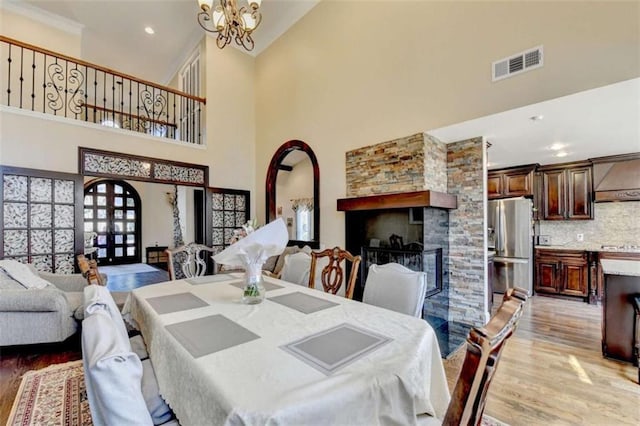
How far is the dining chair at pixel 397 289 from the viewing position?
1.79 meters

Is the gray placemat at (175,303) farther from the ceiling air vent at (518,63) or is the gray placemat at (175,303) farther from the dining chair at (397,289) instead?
the ceiling air vent at (518,63)

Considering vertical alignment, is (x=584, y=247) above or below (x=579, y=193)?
below

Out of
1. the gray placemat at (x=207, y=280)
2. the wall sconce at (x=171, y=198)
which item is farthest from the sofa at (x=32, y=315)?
the wall sconce at (x=171, y=198)

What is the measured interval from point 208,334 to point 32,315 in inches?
106

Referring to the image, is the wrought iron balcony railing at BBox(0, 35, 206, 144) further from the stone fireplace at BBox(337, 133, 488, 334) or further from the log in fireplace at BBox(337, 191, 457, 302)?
the stone fireplace at BBox(337, 133, 488, 334)

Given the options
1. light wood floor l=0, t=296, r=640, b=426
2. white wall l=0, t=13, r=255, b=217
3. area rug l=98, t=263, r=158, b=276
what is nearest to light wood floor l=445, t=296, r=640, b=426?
light wood floor l=0, t=296, r=640, b=426

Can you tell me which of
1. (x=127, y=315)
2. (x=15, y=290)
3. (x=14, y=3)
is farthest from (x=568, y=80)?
(x=14, y=3)

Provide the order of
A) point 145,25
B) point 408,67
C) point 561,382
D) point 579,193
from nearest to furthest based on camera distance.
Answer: point 561,382
point 408,67
point 579,193
point 145,25

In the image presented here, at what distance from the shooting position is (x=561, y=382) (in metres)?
2.27

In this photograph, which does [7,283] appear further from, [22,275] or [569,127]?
[569,127]

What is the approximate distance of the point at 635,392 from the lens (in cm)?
213

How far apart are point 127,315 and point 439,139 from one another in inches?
150

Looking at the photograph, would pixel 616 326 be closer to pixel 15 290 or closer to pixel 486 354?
pixel 486 354

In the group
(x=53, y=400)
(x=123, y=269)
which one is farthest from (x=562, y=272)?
(x=123, y=269)
